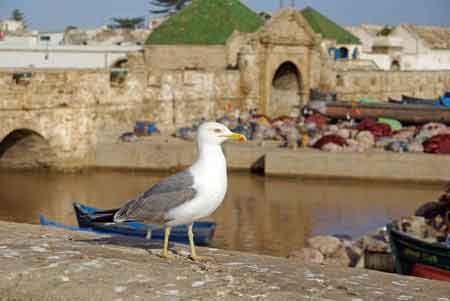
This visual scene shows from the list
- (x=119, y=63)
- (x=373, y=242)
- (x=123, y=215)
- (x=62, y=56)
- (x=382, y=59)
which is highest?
(x=382, y=59)

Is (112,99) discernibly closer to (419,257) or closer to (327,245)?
(327,245)

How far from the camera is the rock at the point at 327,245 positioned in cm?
1229

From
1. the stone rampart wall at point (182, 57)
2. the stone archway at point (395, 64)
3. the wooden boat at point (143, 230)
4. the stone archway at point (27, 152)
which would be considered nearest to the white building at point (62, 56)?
the stone rampart wall at point (182, 57)

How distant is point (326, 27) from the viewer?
4766 cm

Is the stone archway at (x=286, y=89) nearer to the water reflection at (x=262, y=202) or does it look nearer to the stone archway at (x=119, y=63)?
the stone archway at (x=119, y=63)

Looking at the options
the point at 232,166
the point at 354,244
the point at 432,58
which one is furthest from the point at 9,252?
the point at 432,58

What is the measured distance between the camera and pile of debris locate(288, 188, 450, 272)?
11.2m

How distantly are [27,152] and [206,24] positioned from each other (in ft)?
46.0

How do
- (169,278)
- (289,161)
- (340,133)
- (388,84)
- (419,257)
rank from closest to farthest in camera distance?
(169,278) < (419,257) < (289,161) < (340,133) < (388,84)

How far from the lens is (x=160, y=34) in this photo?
34.9m

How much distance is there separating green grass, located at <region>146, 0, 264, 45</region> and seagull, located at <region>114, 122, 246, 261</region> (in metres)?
29.0

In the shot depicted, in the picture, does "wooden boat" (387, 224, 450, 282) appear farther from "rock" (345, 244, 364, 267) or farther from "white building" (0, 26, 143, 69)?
"white building" (0, 26, 143, 69)

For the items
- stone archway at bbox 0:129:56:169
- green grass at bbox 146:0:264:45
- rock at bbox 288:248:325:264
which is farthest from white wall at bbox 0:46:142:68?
rock at bbox 288:248:325:264

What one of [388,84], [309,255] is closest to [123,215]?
[309,255]
